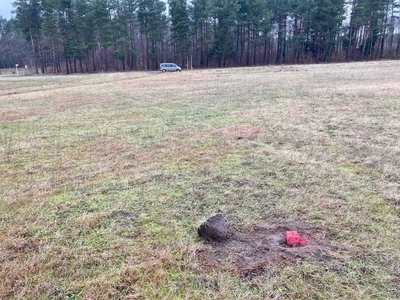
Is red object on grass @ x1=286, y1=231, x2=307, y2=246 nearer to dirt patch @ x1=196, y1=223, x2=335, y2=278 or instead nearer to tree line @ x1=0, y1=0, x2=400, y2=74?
dirt patch @ x1=196, y1=223, x2=335, y2=278

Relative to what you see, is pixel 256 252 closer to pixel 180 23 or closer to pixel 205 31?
pixel 180 23

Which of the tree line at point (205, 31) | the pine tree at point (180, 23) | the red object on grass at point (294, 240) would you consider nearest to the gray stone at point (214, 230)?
the red object on grass at point (294, 240)

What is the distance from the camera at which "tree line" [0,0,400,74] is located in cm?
3972

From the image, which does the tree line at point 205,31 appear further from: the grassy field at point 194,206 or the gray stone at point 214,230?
the gray stone at point 214,230

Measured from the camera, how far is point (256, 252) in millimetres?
2348

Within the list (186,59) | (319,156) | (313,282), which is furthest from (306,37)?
(313,282)

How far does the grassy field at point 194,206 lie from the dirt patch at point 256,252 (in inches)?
0.7

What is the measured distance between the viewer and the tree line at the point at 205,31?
130ft

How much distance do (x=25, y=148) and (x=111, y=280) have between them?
4.45 meters

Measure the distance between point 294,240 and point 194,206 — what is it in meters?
1.09

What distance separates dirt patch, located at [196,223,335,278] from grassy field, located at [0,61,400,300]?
0.02m

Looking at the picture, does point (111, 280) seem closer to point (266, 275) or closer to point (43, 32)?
point (266, 275)

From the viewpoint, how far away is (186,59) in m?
45.1

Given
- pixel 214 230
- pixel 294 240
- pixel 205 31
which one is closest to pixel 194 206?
pixel 214 230
